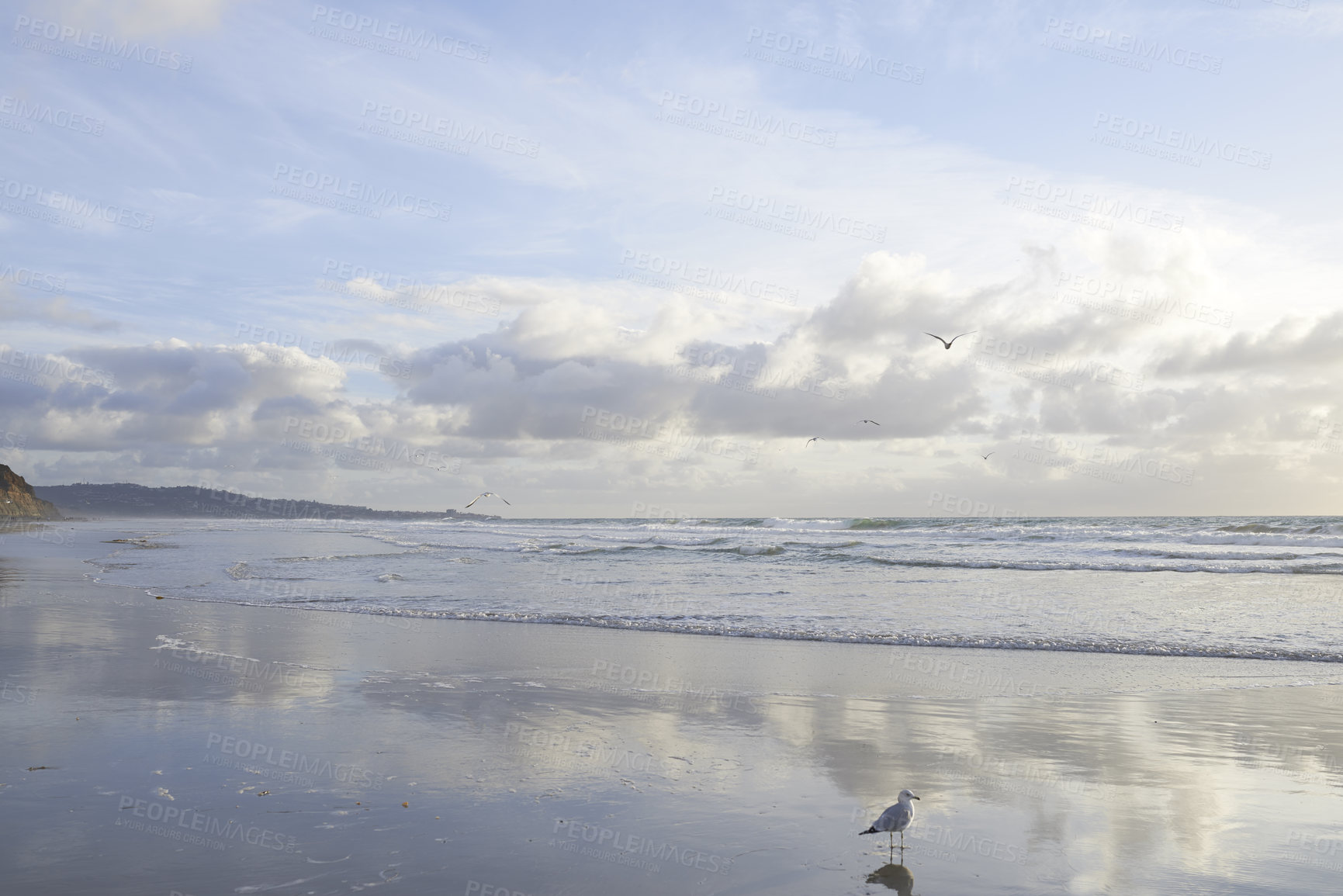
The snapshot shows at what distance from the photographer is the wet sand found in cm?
454

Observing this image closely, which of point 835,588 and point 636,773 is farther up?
point 835,588

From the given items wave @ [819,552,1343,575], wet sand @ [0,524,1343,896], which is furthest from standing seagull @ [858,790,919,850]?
Answer: wave @ [819,552,1343,575]

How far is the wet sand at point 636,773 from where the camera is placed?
4.54m

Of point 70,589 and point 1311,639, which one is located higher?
point 1311,639

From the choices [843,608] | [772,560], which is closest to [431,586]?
[843,608]

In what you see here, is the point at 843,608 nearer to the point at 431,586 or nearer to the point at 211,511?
the point at 431,586

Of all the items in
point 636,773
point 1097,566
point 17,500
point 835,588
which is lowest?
point 17,500

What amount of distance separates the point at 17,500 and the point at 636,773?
333 ft

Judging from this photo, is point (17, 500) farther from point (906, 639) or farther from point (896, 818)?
point (896, 818)

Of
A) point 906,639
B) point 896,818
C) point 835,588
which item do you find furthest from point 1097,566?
point 896,818

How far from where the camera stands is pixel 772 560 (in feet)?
105

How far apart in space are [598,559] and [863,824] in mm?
27749

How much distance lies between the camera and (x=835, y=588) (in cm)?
2159

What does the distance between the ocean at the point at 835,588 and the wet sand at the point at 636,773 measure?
11.0 feet
